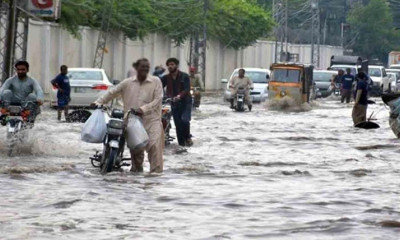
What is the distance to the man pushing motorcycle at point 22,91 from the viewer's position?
18.5 meters

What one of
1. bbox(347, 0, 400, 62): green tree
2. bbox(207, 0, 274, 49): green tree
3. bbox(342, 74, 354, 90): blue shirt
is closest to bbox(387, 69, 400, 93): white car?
bbox(207, 0, 274, 49): green tree

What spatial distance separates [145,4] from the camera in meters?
63.6

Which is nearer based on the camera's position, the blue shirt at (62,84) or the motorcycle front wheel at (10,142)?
the motorcycle front wheel at (10,142)

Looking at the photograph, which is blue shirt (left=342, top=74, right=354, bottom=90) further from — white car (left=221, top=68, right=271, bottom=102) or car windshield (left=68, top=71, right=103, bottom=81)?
car windshield (left=68, top=71, right=103, bottom=81)

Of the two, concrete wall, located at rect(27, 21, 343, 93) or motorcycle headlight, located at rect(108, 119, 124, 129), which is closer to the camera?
motorcycle headlight, located at rect(108, 119, 124, 129)

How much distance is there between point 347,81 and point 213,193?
38.9m

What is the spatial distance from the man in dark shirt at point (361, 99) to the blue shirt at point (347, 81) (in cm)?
2003

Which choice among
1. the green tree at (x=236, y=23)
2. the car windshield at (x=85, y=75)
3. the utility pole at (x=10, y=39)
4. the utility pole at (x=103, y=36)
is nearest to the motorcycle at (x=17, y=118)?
the utility pole at (x=10, y=39)

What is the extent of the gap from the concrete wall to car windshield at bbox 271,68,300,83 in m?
9.92

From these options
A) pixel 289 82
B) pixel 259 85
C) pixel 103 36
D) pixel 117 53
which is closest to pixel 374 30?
pixel 117 53

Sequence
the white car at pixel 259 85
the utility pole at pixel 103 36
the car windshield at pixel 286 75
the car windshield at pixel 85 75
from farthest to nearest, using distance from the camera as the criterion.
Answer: the utility pole at pixel 103 36 < the white car at pixel 259 85 < the car windshield at pixel 286 75 < the car windshield at pixel 85 75

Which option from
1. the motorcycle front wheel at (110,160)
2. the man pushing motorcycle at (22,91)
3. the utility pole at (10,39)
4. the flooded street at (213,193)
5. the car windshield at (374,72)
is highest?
the utility pole at (10,39)

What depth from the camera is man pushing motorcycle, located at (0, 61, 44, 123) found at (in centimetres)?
1853

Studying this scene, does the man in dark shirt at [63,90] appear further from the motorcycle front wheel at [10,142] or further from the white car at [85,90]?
the motorcycle front wheel at [10,142]
